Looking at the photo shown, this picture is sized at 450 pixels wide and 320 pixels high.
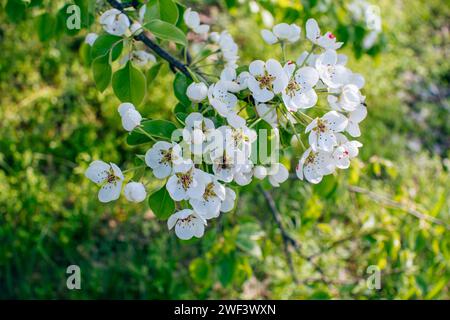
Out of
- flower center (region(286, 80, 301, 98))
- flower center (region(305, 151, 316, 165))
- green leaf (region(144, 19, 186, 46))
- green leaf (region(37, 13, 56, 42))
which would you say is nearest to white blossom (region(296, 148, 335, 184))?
flower center (region(305, 151, 316, 165))

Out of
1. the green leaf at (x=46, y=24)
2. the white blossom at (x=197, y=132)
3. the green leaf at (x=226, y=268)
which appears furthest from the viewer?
the green leaf at (x=226, y=268)

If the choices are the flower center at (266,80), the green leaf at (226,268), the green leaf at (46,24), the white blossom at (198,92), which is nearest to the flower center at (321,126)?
the flower center at (266,80)

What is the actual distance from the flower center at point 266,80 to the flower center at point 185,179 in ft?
0.67

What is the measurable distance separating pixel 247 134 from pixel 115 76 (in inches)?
14.0

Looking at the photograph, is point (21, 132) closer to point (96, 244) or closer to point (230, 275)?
point (96, 244)

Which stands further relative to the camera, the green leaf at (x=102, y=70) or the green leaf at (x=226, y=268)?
the green leaf at (x=226, y=268)

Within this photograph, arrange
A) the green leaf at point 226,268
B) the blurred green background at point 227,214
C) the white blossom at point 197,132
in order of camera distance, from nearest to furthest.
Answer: the white blossom at point 197,132 → the green leaf at point 226,268 → the blurred green background at point 227,214

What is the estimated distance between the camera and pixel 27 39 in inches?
115

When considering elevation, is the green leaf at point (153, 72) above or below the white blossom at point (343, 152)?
above

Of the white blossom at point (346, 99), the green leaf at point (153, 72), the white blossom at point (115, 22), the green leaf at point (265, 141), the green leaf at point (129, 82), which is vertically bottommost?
the green leaf at point (265, 141)

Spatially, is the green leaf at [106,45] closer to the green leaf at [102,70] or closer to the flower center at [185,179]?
the green leaf at [102,70]

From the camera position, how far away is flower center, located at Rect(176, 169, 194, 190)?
2.81ft

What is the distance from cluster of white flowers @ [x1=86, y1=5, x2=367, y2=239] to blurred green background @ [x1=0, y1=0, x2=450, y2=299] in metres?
0.52

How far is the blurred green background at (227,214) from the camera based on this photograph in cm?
172
